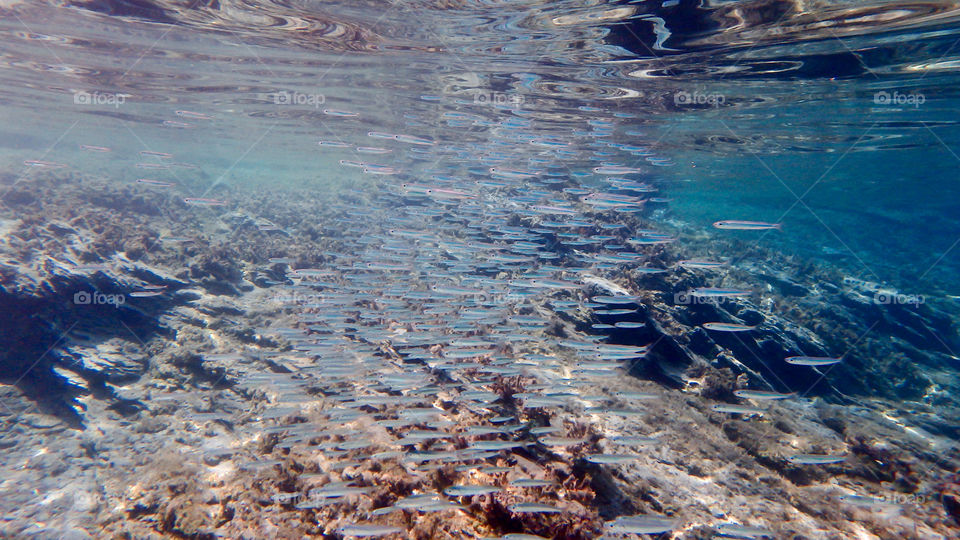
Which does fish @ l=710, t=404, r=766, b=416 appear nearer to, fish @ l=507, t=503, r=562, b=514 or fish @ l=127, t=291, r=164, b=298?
fish @ l=507, t=503, r=562, b=514

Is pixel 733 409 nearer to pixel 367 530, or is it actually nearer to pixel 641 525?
pixel 641 525

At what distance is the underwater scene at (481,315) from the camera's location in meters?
4.82

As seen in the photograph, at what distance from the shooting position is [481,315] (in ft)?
24.0

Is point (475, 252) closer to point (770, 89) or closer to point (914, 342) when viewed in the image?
point (770, 89)

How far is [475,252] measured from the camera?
12.2 meters

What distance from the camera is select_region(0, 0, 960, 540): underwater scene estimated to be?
4820mm

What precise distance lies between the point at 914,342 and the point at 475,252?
716 inches

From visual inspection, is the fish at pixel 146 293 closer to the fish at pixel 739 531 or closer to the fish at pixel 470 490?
the fish at pixel 470 490

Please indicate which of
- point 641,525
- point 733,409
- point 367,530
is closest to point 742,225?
point 733,409

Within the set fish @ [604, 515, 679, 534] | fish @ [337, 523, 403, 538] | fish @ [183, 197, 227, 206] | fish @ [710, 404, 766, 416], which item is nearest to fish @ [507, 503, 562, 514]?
fish @ [604, 515, 679, 534]

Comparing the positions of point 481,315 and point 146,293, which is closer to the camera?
point 481,315

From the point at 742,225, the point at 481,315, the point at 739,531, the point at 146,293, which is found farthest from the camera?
the point at 146,293

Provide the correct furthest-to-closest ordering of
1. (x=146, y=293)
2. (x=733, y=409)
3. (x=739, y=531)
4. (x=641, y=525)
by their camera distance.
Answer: (x=146, y=293) < (x=733, y=409) < (x=739, y=531) < (x=641, y=525)

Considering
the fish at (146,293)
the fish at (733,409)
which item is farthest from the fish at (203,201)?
the fish at (733,409)
